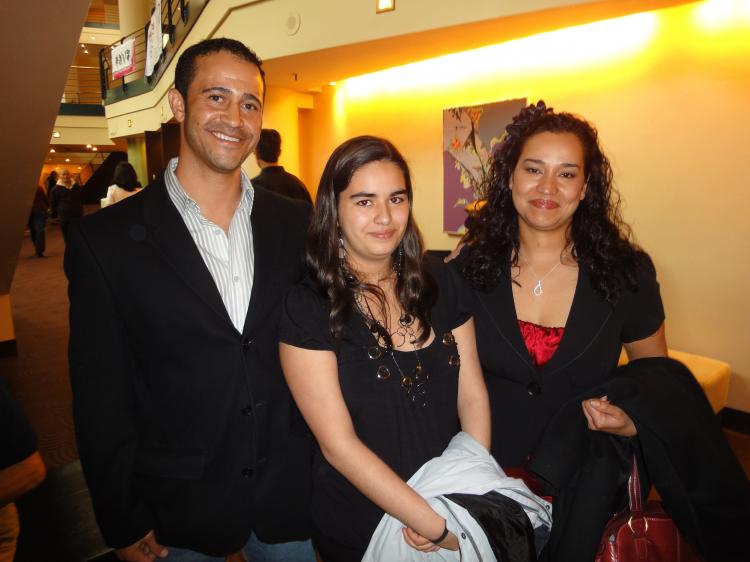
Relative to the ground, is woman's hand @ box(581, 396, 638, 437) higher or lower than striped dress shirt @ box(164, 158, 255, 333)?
lower

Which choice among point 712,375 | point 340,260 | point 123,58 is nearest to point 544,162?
point 340,260

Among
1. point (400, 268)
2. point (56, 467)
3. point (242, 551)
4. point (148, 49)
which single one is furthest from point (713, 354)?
point (148, 49)

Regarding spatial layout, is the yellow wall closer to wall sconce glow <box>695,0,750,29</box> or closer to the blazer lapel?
wall sconce glow <box>695,0,750,29</box>

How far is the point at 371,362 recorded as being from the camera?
4.42 feet

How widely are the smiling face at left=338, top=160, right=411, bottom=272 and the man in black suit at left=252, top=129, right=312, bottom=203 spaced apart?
3038mm

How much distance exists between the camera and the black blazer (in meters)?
1.26

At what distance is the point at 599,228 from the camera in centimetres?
179

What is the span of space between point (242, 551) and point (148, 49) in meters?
→ 11.1

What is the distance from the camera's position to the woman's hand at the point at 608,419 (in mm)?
1366

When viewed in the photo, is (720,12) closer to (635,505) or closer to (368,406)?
(635,505)

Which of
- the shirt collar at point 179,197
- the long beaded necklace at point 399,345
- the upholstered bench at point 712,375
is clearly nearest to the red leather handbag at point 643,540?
the long beaded necklace at point 399,345

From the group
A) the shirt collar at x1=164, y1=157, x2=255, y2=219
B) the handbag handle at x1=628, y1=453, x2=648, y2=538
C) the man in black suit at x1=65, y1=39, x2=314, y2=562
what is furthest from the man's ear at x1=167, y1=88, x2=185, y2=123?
the handbag handle at x1=628, y1=453, x2=648, y2=538

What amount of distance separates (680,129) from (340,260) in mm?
3552

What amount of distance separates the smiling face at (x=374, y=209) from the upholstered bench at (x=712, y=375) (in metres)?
2.75
